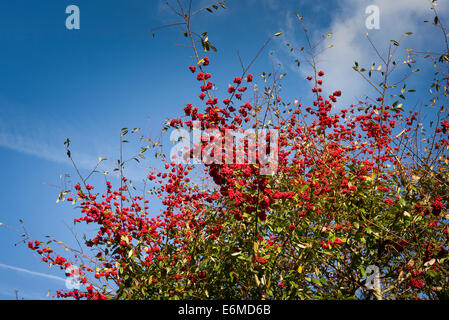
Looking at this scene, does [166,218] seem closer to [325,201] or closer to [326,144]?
[325,201]

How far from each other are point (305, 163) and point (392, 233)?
197 centimetres

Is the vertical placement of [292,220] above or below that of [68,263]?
above

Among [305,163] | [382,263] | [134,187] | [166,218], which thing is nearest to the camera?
[382,263]

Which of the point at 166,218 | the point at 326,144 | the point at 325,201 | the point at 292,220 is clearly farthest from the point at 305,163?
the point at 166,218

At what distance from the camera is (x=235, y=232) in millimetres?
3936

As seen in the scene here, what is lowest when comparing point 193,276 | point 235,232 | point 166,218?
point 193,276

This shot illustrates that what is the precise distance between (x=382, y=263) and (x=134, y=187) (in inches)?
154

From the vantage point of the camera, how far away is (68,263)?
4082 mm

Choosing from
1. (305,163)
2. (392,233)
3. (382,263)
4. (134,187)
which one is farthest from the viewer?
(305,163)
